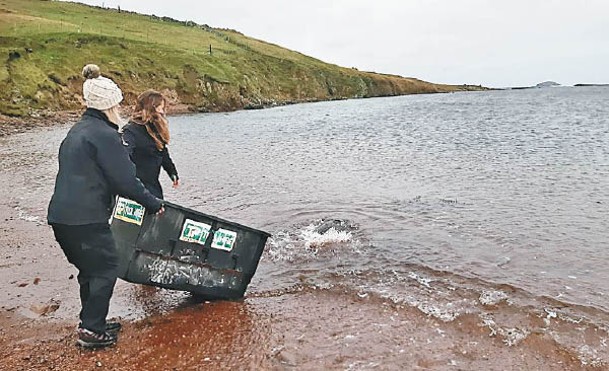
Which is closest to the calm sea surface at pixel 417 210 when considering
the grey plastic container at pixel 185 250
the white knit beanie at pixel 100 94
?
the grey plastic container at pixel 185 250

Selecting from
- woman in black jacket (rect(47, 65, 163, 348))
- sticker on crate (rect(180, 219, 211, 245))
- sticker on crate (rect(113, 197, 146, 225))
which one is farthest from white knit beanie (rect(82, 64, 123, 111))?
sticker on crate (rect(180, 219, 211, 245))

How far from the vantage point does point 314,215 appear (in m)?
11.9

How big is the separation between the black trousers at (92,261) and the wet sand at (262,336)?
1.29 feet

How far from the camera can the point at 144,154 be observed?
6840 millimetres

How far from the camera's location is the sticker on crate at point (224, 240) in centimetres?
636

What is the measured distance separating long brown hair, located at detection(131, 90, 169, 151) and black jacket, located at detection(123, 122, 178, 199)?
3.3 inches

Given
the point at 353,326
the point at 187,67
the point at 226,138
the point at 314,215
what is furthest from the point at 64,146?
the point at 187,67

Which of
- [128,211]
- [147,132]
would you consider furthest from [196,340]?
[147,132]

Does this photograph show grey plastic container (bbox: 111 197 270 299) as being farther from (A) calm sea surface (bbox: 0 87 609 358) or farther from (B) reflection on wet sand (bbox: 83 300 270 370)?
(A) calm sea surface (bbox: 0 87 609 358)

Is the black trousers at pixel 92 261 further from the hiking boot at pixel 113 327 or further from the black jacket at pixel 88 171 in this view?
the hiking boot at pixel 113 327

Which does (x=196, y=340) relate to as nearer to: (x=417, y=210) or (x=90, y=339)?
(x=90, y=339)

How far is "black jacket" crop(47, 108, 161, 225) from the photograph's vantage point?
16.4 ft

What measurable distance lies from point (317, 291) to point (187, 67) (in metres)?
60.7

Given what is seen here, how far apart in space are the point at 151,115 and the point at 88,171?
166 centimetres
